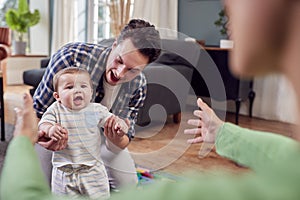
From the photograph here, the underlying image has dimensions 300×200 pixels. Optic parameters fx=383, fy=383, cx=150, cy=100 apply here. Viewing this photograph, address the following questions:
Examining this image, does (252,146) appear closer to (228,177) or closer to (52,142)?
(228,177)

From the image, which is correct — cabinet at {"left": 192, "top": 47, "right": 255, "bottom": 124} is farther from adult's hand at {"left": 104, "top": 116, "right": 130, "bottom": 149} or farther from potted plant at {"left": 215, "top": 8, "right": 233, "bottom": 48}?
adult's hand at {"left": 104, "top": 116, "right": 130, "bottom": 149}

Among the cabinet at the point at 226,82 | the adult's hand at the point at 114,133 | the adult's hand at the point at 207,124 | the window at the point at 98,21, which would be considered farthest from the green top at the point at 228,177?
the window at the point at 98,21

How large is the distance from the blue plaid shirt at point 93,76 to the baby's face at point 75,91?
0.10m

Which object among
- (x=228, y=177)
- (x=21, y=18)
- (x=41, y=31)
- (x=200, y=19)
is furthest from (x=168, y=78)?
(x=41, y=31)

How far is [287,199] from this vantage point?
0.23m

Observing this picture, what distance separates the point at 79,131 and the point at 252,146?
2.25ft

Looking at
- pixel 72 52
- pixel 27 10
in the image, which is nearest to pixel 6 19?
pixel 27 10

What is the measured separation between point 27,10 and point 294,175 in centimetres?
554

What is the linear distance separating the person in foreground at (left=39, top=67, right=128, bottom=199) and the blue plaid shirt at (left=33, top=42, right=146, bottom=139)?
10 centimetres

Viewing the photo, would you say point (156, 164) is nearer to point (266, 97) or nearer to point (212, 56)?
point (212, 56)

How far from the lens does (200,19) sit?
434 centimetres

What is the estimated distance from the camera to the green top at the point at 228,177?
237mm

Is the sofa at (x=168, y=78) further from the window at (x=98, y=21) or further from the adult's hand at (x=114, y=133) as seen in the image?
the window at (x=98, y=21)

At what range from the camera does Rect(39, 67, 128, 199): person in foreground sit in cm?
113
